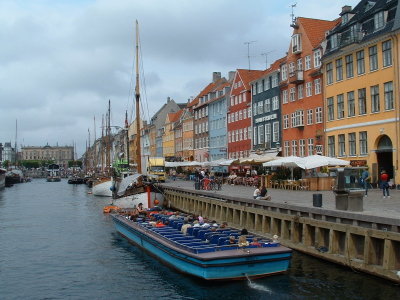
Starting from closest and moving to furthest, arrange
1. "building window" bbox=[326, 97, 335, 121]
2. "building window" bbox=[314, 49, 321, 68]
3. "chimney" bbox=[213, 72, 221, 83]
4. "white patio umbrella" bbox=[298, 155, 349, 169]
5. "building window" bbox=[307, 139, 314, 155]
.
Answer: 1. "white patio umbrella" bbox=[298, 155, 349, 169]
2. "building window" bbox=[326, 97, 335, 121]
3. "building window" bbox=[314, 49, 321, 68]
4. "building window" bbox=[307, 139, 314, 155]
5. "chimney" bbox=[213, 72, 221, 83]

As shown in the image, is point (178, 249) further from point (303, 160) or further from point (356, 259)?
point (303, 160)

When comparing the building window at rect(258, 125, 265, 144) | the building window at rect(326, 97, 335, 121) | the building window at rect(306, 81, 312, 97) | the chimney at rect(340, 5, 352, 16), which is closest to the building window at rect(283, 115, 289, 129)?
the building window at rect(306, 81, 312, 97)

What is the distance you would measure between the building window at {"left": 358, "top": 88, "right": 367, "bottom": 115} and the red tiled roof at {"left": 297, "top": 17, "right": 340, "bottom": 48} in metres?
9.02

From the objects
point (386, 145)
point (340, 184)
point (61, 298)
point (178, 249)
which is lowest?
point (61, 298)

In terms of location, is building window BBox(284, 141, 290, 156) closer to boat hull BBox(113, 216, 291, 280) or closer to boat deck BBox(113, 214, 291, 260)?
boat deck BBox(113, 214, 291, 260)

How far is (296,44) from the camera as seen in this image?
50500mm

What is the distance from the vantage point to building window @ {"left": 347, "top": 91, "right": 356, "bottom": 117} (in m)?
→ 40.7

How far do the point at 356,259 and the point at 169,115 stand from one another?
93.2 metres

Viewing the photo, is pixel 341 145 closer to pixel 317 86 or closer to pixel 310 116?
pixel 310 116

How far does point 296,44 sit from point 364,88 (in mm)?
13075

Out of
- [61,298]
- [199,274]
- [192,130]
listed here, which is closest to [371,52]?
[199,274]

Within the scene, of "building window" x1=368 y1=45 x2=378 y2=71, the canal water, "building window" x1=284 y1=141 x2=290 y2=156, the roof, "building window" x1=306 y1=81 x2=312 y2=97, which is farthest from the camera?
the roof

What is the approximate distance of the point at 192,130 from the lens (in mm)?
90312

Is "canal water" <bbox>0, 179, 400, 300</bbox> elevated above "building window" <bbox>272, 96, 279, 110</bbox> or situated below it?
below
